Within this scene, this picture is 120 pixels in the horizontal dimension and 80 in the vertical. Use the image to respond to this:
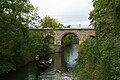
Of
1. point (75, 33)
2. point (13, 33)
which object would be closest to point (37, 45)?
point (13, 33)

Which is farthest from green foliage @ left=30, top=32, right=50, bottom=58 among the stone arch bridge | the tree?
the stone arch bridge

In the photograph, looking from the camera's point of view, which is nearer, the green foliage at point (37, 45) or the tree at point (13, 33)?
the tree at point (13, 33)

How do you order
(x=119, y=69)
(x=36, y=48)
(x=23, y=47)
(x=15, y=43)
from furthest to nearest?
1. (x=36, y=48)
2. (x=23, y=47)
3. (x=15, y=43)
4. (x=119, y=69)

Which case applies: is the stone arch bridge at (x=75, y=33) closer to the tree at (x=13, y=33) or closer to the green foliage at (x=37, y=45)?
the green foliage at (x=37, y=45)

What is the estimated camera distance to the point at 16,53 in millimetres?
35219

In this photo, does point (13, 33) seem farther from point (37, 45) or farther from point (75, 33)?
point (75, 33)

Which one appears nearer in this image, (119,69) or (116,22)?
(119,69)

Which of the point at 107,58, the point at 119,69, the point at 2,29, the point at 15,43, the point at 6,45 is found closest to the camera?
the point at 119,69

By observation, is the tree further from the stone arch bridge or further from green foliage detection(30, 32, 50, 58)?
the stone arch bridge

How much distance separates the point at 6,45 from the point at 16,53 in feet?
25.8

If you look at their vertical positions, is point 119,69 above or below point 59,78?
above

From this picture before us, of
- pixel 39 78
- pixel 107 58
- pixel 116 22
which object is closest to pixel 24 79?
pixel 39 78

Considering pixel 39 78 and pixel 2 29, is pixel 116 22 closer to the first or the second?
pixel 2 29

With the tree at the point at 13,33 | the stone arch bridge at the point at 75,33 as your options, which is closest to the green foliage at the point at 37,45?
the tree at the point at 13,33
